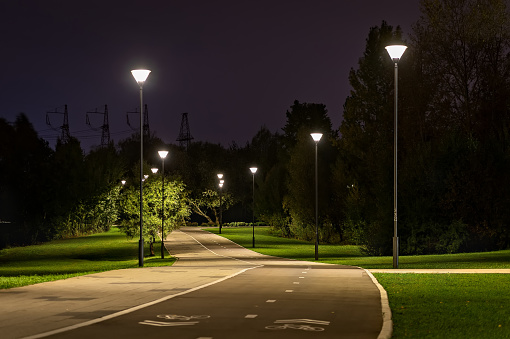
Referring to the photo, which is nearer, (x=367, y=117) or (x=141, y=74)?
(x=141, y=74)

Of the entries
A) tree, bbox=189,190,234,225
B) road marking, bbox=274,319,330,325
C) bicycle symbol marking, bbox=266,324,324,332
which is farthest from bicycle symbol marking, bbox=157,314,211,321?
tree, bbox=189,190,234,225

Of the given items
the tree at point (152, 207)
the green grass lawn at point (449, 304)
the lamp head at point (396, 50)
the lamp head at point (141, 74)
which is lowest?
the green grass lawn at point (449, 304)

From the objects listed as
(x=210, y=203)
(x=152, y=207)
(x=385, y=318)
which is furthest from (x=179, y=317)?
(x=210, y=203)

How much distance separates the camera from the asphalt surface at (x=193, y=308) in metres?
11.2

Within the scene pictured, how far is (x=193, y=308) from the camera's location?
14148 millimetres

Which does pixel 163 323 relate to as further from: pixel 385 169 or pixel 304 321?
pixel 385 169

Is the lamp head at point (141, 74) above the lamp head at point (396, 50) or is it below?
below

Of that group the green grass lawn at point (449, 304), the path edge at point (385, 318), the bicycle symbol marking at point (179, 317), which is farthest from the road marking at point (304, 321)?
the bicycle symbol marking at point (179, 317)

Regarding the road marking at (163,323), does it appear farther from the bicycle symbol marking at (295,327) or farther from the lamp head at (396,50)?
the lamp head at (396,50)

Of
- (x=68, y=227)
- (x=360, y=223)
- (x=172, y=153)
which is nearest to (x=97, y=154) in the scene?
(x=68, y=227)

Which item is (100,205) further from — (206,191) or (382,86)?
(382,86)

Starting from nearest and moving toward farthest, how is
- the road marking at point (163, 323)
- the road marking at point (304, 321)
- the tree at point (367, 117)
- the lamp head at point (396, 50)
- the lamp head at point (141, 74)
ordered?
the road marking at point (163, 323), the road marking at point (304, 321), the lamp head at point (396, 50), the lamp head at point (141, 74), the tree at point (367, 117)

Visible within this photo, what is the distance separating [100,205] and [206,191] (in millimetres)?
21063

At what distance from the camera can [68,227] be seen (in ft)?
260
